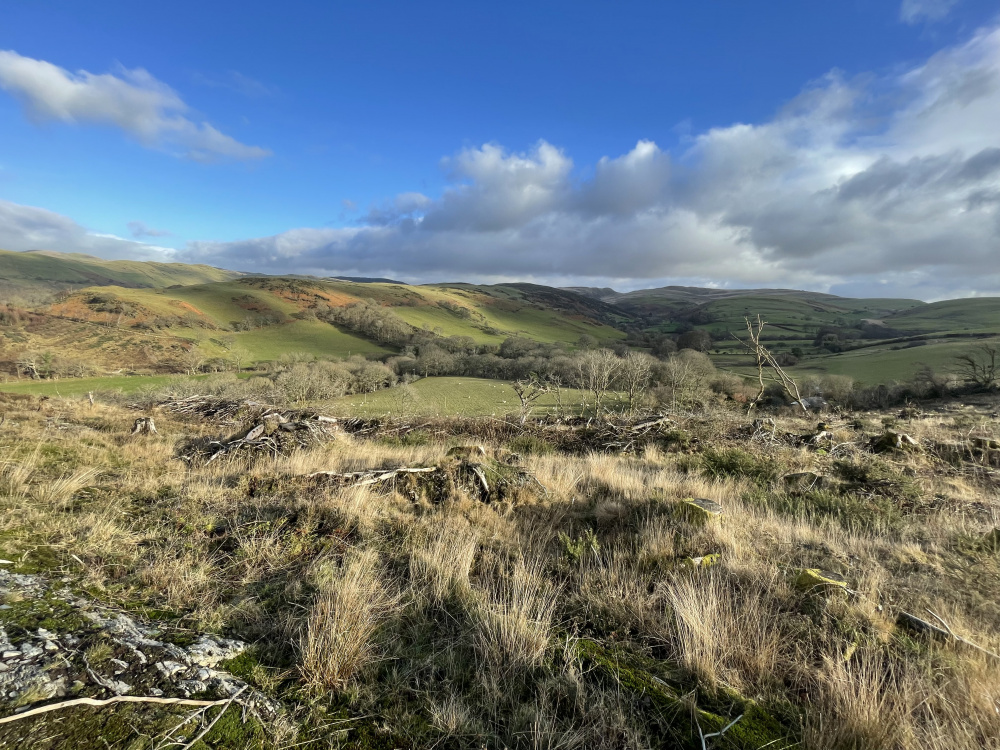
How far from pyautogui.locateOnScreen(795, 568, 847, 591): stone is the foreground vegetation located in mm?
34

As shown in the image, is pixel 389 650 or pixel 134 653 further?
pixel 389 650

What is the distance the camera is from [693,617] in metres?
2.67

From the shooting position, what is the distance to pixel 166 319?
68.5 meters

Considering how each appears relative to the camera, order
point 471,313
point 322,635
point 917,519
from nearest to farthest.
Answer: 1. point 322,635
2. point 917,519
3. point 471,313

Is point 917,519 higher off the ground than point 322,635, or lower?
lower

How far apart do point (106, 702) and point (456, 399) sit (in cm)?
3052

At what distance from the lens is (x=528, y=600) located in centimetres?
288

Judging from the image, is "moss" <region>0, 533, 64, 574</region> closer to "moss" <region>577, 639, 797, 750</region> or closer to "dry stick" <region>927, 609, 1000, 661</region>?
"moss" <region>577, 639, 797, 750</region>

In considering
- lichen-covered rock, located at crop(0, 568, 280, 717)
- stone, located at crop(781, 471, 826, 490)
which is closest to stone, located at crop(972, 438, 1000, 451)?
stone, located at crop(781, 471, 826, 490)

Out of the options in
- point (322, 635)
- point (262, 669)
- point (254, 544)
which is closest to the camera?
point (262, 669)

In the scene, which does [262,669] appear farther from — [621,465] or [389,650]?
[621,465]

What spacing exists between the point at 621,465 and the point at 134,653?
784 cm

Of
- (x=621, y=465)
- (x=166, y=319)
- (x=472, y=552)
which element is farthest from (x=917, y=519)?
(x=166, y=319)

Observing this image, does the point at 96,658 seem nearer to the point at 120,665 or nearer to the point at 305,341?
the point at 120,665
